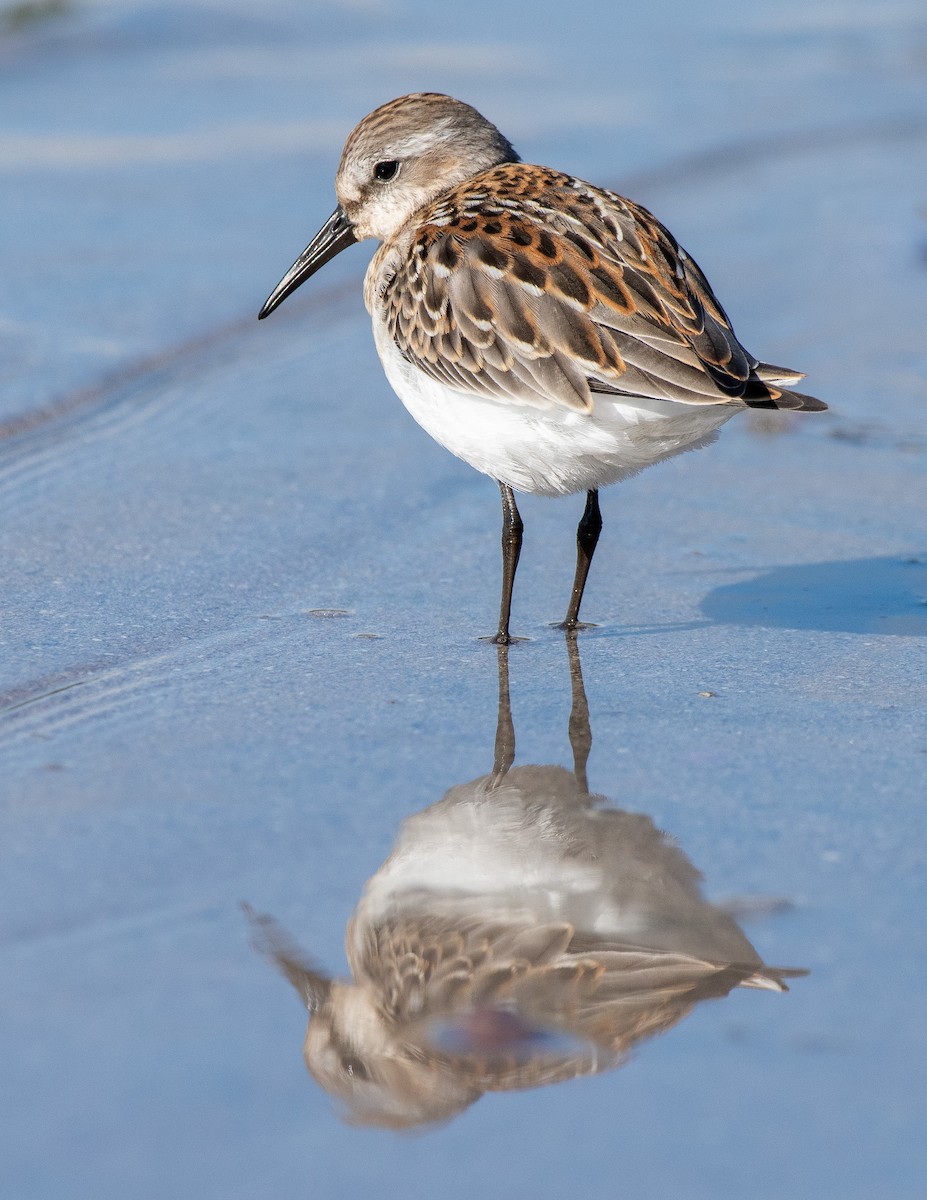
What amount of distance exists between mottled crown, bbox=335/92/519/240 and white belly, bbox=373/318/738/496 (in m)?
0.94

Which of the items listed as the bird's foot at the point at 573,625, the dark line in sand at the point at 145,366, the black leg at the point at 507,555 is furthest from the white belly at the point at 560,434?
the dark line in sand at the point at 145,366

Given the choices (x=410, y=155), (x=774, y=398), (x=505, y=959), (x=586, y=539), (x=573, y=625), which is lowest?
(x=573, y=625)

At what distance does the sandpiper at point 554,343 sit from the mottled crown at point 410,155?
324 mm

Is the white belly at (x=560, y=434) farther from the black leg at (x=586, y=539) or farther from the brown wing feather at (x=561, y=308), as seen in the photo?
the black leg at (x=586, y=539)

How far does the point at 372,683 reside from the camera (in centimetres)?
422

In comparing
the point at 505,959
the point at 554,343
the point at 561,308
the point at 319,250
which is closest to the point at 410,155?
the point at 319,250

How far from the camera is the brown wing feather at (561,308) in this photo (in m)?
4.24

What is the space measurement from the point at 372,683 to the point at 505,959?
52.2 inches

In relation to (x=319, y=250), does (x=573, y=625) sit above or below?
below

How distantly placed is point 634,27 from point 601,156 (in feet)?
11.1

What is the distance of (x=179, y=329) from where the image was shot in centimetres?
712

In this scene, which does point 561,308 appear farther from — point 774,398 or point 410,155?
point 410,155

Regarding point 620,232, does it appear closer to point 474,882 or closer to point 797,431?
point 797,431

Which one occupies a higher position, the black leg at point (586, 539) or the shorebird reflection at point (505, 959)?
the shorebird reflection at point (505, 959)
